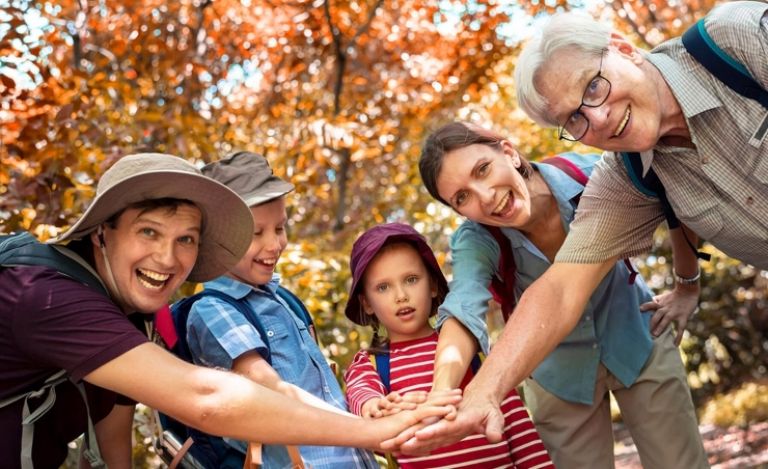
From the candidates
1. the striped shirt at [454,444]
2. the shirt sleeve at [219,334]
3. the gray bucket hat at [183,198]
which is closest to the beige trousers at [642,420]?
the striped shirt at [454,444]

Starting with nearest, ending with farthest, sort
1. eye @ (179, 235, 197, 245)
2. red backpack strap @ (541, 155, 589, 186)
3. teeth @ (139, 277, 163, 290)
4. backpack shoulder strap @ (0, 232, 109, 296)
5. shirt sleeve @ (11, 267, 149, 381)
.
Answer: shirt sleeve @ (11, 267, 149, 381)
backpack shoulder strap @ (0, 232, 109, 296)
teeth @ (139, 277, 163, 290)
eye @ (179, 235, 197, 245)
red backpack strap @ (541, 155, 589, 186)

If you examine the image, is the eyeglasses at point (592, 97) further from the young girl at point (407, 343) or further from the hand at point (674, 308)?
the hand at point (674, 308)

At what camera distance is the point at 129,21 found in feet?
24.2

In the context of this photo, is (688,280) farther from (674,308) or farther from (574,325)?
(574,325)

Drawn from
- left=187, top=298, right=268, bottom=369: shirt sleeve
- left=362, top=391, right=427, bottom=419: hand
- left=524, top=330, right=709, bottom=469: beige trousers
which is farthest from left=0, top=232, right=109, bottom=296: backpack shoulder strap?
left=524, top=330, right=709, bottom=469: beige trousers

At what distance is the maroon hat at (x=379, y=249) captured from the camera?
3.31m

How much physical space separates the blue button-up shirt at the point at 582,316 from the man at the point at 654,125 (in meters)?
0.31

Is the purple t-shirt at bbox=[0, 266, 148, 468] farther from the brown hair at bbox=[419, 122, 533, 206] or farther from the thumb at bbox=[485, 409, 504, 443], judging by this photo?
the brown hair at bbox=[419, 122, 533, 206]

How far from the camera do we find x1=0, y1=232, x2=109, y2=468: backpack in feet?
7.96

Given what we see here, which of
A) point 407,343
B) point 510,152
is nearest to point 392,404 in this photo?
point 407,343

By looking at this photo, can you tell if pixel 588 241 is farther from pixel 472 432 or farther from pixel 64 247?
pixel 64 247

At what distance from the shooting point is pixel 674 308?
3.54 metres

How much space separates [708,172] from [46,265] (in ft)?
6.77

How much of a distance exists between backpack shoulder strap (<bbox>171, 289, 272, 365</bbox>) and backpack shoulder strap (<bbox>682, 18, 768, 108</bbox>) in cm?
169
